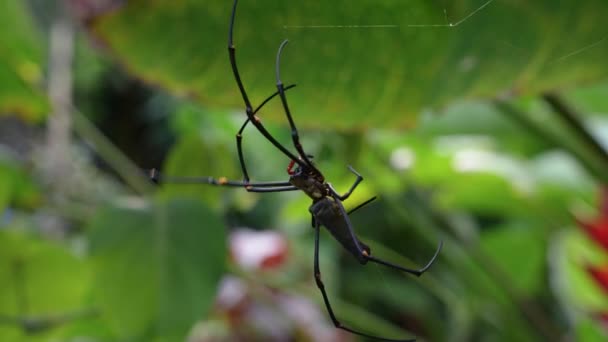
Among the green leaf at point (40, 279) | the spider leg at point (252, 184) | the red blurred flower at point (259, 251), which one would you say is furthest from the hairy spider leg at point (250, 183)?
the red blurred flower at point (259, 251)

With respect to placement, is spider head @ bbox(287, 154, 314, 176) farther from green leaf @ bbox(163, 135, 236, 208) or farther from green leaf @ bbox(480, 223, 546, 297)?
green leaf @ bbox(480, 223, 546, 297)

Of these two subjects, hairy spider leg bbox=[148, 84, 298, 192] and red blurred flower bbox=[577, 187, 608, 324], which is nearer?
hairy spider leg bbox=[148, 84, 298, 192]

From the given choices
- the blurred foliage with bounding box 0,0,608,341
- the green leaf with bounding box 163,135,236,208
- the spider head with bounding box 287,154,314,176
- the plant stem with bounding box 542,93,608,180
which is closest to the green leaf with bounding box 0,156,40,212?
the blurred foliage with bounding box 0,0,608,341

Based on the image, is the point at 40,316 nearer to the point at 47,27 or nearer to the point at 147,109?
the point at 47,27

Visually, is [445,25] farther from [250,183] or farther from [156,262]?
[156,262]

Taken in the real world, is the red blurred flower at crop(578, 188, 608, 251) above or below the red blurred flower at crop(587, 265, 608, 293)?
above

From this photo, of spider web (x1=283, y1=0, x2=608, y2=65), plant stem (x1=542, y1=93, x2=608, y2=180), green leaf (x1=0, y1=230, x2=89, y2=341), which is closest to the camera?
spider web (x1=283, y1=0, x2=608, y2=65)

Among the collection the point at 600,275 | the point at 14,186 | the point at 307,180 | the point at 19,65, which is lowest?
the point at 600,275

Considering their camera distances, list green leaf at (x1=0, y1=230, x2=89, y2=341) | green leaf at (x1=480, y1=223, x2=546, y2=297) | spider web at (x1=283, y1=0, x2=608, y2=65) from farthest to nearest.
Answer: green leaf at (x1=480, y1=223, x2=546, y2=297) → green leaf at (x1=0, y1=230, x2=89, y2=341) → spider web at (x1=283, y1=0, x2=608, y2=65)

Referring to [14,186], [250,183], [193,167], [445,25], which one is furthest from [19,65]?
[445,25]
